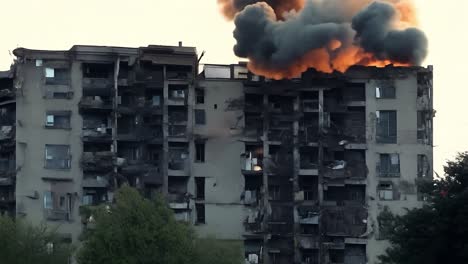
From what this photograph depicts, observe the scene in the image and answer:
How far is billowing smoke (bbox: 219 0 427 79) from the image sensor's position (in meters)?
109

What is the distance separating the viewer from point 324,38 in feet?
357

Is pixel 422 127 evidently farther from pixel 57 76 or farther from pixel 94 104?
pixel 57 76

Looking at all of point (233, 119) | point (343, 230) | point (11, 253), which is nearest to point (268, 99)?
point (233, 119)

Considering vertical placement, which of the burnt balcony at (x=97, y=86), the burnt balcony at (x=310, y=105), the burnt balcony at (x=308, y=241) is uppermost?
the burnt balcony at (x=97, y=86)

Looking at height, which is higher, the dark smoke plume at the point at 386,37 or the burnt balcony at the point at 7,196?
the dark smoke plume at the point at 386,37

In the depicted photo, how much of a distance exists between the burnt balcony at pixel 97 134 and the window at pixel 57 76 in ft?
15.5

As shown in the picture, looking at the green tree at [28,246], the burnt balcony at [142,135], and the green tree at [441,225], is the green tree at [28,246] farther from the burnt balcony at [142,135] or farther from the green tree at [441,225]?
the green tree at [441,225]

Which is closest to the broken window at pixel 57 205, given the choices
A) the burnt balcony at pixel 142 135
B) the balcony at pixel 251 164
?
the burnt balcony at pixel 142 135

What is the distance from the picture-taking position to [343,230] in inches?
4198

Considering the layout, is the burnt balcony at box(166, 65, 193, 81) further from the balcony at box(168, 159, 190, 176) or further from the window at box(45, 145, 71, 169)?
the window at box(45, 145, 71, 169)

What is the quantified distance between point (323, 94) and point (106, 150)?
780 inches

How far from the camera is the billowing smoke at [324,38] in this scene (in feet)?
357

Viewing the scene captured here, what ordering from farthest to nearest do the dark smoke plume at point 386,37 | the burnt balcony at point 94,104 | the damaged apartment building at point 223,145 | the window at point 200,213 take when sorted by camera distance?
1. the dark smoke plume at point 386,37
2. the window at point 200,213
3. the burnt balcony at point 94,104
4. the damaged apartment building at point 223,145

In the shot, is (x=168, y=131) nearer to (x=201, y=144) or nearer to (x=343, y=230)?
(x=201, y=144)
